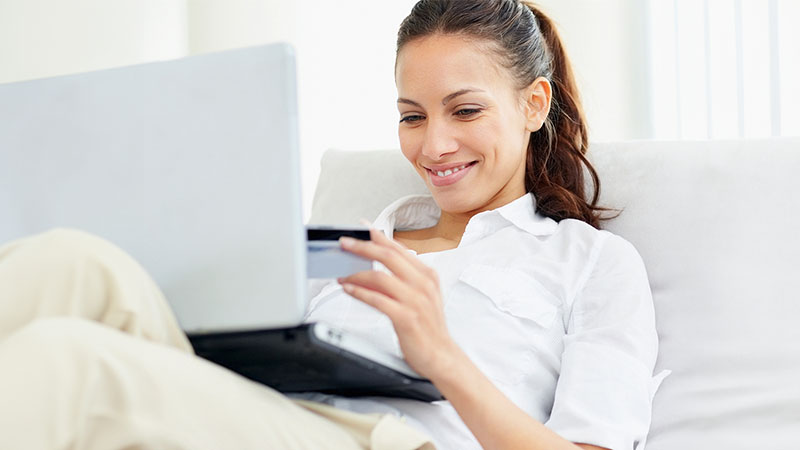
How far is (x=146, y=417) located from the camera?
2.13 feet

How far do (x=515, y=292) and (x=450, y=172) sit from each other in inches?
10.9

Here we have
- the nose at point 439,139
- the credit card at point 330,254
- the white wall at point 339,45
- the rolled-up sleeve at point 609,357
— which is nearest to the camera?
the credit card at point 330,254

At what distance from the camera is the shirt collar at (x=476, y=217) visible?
1.38m

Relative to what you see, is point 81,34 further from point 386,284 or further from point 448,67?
point 386,284

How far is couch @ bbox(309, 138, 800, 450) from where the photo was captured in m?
1.22

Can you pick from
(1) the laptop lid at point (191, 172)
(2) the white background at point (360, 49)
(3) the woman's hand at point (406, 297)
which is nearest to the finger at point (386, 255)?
(3) the woman's hand at point (406, 297)

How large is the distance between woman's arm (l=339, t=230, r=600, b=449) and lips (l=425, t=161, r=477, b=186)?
51cm

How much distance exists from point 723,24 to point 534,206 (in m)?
1.52

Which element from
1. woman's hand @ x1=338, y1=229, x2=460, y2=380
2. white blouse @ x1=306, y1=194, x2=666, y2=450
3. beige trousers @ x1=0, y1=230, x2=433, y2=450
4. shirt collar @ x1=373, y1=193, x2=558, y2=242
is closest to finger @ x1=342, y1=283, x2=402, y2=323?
woman's hand @ x1=338, y1=229, x2=460, y2=380

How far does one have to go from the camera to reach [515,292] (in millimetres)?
1244

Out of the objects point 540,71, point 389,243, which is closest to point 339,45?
point 540,71

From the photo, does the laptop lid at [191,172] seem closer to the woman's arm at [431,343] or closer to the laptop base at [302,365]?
the laptop base at [302,365]

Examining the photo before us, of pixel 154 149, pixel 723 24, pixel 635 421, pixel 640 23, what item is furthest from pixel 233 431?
pixel 640 23

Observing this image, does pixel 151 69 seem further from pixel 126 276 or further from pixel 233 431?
pixel 233 431
